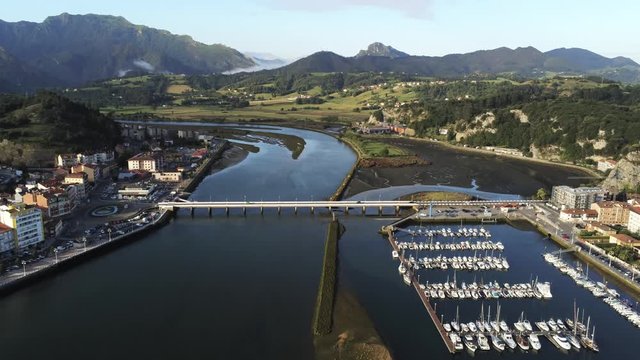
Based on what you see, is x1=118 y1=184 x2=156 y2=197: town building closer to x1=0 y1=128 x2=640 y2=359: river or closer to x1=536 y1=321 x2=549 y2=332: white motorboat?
x1=0 y1=128 x2=640 y2=359: river

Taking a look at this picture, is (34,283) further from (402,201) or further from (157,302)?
(402,201)

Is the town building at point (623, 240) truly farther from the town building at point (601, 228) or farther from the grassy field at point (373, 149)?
the grassy field at point (373, 149)

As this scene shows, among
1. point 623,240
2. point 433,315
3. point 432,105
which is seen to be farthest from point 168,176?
point 432,105

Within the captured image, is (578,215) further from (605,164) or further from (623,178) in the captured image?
(605,164)

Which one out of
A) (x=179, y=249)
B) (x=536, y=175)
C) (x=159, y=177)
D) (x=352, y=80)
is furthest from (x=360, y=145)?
(x=352, y=80)

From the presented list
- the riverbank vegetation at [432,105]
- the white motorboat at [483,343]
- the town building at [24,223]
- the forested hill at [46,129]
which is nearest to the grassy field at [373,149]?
the riverbank vegetation at [432,105]

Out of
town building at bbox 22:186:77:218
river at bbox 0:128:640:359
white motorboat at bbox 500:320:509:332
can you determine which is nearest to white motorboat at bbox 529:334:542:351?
river at bbox 0:128:640:359
